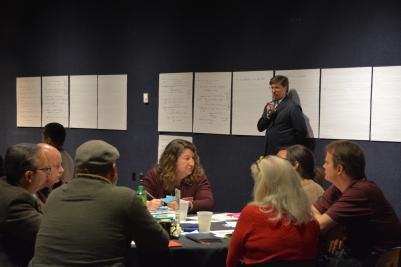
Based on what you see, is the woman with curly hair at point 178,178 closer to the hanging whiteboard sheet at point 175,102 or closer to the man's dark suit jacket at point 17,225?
the man's dark suit jacket at point 17,225

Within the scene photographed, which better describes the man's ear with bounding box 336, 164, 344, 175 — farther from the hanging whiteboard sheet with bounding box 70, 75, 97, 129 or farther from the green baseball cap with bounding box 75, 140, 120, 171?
the hanging whiteboard sheet with bounding box 70, 75, 97, 129

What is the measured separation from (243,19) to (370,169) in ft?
7.45

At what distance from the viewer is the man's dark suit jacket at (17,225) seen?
2.57 m

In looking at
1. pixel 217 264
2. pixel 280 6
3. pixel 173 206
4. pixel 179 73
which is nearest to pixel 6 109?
pixel 179 73

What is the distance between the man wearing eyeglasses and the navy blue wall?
3557 mm

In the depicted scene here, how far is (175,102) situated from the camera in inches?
259

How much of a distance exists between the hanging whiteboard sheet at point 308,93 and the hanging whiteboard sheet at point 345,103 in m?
0.07

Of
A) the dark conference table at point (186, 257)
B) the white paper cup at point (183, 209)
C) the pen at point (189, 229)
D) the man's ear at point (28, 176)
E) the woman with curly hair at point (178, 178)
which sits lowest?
the dark conference table at point (186, 257)

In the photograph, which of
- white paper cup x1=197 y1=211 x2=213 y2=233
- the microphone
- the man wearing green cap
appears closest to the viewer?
the man wearing green cap

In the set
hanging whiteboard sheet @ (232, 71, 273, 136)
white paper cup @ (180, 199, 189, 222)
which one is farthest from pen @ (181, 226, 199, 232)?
hanging whiteboard sheet @ (232, 71, 273, 136)

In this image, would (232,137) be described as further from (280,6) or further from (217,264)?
(217,264)

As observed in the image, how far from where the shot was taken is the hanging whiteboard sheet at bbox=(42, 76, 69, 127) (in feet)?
25.0

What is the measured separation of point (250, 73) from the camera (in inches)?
237

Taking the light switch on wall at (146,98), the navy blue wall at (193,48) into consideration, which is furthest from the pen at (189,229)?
the light switch on wall at (146,98)
